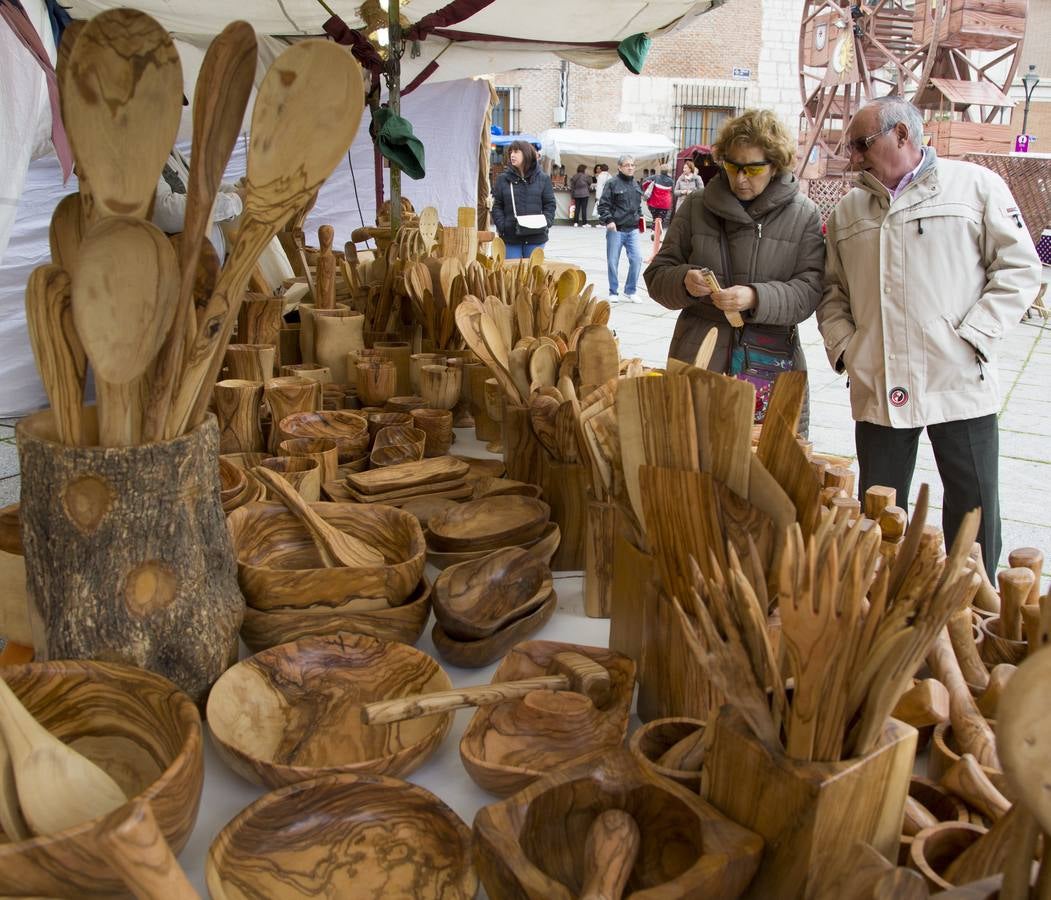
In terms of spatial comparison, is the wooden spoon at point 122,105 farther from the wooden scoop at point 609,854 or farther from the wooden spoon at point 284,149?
the wooden scoop at point 609,854

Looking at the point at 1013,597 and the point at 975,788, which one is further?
the point at 1013,597

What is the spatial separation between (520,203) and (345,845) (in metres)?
5.20

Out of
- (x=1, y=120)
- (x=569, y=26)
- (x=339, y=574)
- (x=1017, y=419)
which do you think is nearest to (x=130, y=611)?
(x=339, y=574)

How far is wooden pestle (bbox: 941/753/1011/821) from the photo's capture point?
53 cm

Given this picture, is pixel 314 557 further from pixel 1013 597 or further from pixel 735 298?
pixel 735 298

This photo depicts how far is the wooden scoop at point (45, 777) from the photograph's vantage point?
0.50 metres

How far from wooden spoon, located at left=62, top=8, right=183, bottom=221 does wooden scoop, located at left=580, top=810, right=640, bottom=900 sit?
0.49 m

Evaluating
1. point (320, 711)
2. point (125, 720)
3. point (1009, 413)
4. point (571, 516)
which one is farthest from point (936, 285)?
point (1009, 413)

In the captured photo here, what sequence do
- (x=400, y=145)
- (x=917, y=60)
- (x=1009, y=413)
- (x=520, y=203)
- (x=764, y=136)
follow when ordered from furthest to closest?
(x=917, y=60), (x=520, y=203), (x=1009, y=413), (x=400, y=145), (x=764, y=136)

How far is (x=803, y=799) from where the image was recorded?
45 centimetres

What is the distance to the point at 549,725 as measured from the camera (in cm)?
67

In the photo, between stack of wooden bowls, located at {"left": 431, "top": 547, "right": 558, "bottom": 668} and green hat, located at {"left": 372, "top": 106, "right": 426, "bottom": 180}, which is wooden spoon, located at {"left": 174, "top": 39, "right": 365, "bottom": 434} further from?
green hat, located at {"left": 372, "top": 106, "right": 426, "bottom": 180}

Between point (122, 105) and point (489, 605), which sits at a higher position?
point (122, 105)

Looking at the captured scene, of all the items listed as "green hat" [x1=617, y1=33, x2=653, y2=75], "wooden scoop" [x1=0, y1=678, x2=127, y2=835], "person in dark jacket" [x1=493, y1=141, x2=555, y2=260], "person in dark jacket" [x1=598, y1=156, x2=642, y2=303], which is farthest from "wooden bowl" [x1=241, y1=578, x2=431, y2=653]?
"person in dark jacket" [x1=598, y1=156, x2=642, y2=303]
